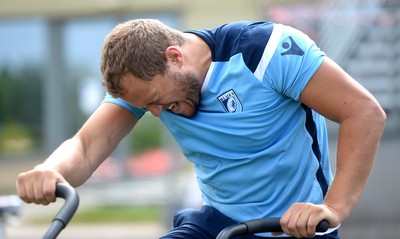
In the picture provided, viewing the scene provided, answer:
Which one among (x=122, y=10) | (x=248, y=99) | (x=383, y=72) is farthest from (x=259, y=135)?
(x=122, y=10)

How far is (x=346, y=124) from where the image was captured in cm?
384

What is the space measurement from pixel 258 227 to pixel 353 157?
1.46 ft

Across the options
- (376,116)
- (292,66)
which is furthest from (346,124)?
(292,66)

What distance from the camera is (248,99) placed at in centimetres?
391

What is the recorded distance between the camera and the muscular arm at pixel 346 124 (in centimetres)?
379

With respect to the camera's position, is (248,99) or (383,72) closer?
(248,99)

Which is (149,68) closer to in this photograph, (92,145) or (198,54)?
(198,54)

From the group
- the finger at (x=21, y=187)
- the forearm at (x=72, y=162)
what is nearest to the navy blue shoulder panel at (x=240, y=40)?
the forearm at (x=72, y=162)

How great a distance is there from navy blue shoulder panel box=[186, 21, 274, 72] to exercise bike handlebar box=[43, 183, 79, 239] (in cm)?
74

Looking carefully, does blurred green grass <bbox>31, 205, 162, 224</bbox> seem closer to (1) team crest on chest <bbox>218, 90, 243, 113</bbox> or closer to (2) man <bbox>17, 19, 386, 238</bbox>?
(2) man <bbox>17, 19, 386, 238</bbox>

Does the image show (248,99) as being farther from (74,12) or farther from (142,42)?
(74,12)

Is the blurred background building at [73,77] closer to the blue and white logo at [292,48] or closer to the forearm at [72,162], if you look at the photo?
the forearm at [72,162]

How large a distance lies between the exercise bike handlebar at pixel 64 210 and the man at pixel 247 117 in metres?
0.04

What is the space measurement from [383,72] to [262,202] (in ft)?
31.7
